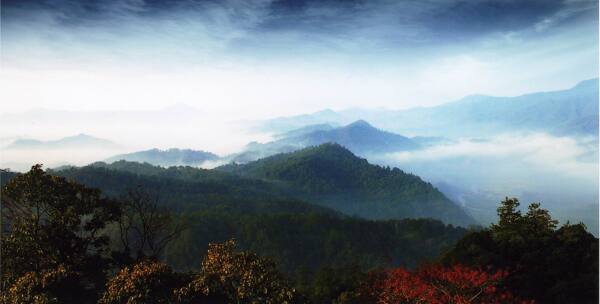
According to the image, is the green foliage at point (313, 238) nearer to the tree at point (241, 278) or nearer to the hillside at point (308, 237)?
the hillside at point (308, 237)

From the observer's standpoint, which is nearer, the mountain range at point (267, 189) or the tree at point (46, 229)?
the tree at point (46, 229)

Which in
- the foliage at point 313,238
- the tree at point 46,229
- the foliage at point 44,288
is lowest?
the foliage at point 313,238

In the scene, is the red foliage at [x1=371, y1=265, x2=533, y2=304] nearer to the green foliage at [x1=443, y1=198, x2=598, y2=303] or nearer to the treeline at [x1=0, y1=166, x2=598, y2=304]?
the treeline at [x1=0, y1=166, x2=598, y2=304]

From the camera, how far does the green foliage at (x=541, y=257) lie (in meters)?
20.2

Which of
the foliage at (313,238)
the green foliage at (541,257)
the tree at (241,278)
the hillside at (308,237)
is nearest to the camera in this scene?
the tree at (241,278)

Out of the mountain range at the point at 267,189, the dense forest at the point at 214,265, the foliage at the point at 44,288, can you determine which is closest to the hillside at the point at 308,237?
the mountain range at the point at 267,189

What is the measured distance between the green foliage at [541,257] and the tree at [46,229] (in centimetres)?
1488

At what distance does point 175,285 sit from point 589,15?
50.8 feet

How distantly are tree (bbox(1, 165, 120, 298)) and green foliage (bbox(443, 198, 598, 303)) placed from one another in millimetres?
14883

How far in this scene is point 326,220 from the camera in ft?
368

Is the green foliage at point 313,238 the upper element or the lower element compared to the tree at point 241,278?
lower

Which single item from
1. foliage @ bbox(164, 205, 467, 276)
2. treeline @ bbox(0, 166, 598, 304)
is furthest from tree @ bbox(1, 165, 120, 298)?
foliage @ bbox(164, 205, 467, 276)

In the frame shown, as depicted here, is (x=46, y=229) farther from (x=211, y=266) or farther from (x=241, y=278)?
(x=241, y=278)

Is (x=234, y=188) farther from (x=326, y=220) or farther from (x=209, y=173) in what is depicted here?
→ (x=326, y=220)
